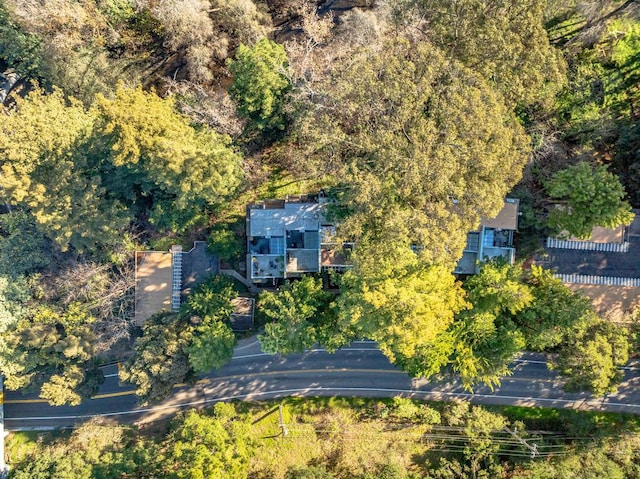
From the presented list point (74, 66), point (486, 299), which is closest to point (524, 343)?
point (486, 299)

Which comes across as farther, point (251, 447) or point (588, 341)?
point (251, 447)

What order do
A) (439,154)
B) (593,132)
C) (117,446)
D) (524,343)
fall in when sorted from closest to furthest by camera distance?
(439,154) → (524,343) → (593,132) → (117,446)

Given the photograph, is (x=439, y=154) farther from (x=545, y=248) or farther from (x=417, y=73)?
(x=545, y=248)

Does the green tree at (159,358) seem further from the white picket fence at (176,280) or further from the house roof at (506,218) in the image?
the house roof at (506,218)

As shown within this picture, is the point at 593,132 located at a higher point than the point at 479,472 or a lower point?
higher

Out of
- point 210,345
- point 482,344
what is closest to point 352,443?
point 482,344

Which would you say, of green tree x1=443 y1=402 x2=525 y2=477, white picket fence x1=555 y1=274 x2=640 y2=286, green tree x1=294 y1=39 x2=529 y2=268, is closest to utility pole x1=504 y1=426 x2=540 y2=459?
green tree x1=443 y1=402 x2=525 y2=477

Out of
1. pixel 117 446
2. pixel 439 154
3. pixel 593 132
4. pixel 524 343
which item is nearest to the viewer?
pixel 439 154

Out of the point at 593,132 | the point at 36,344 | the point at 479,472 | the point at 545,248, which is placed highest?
the point at 593,132

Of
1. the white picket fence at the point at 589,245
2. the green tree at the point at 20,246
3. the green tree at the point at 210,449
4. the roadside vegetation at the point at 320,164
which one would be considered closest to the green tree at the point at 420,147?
the roadside vegetation at the point at 320,164
